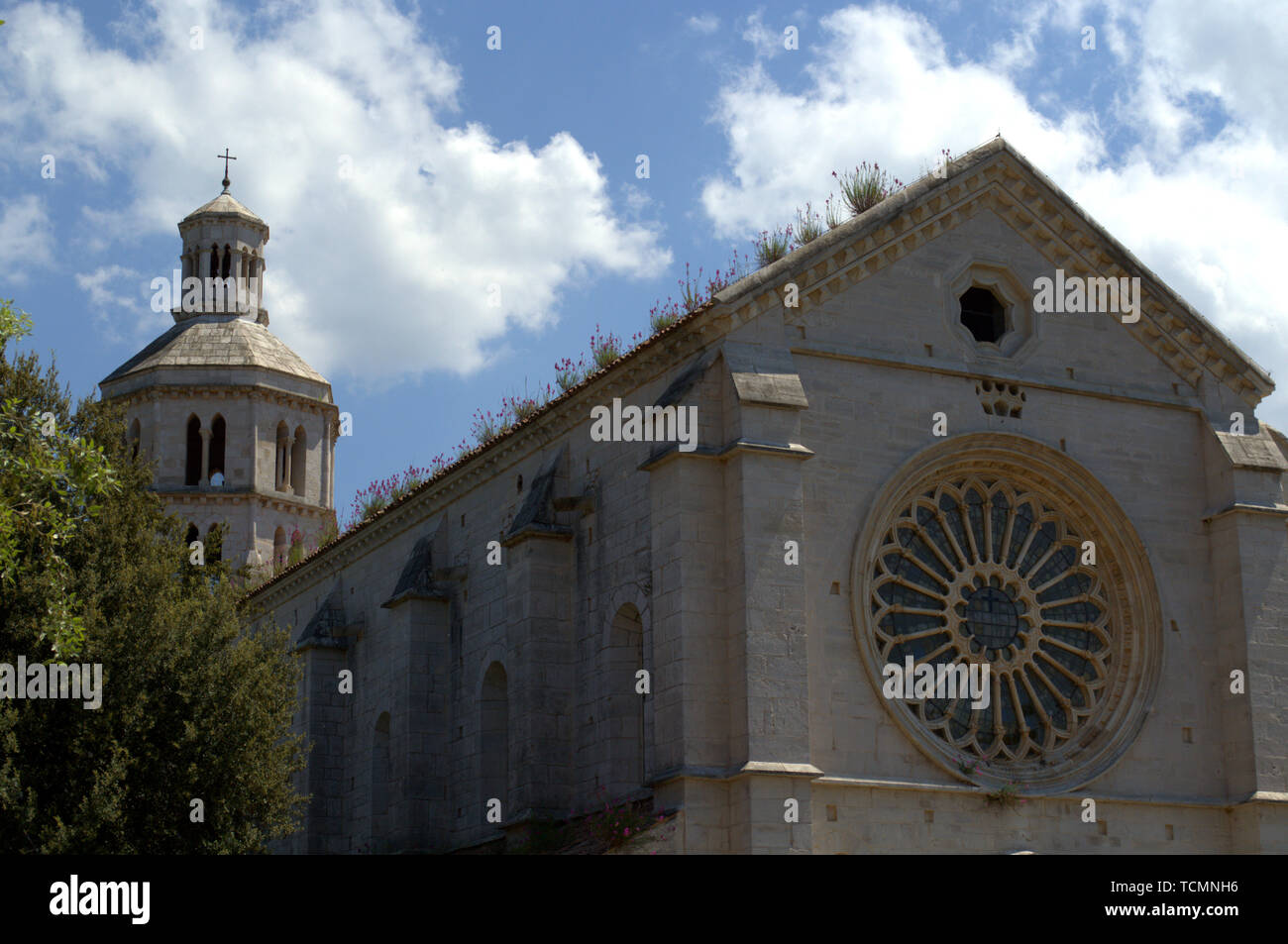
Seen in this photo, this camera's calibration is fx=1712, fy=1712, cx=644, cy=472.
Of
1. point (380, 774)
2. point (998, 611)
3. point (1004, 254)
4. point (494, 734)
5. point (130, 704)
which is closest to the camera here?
point (130, 704)

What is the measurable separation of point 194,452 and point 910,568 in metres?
27.9

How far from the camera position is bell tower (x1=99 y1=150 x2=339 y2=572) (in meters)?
47.1

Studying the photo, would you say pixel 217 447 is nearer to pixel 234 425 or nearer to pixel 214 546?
pixel 234 425

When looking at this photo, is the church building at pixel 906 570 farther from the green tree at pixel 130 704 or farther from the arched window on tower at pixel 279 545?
the arched window on tower at pixel 279 545

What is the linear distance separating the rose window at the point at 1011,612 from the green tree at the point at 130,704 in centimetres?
964

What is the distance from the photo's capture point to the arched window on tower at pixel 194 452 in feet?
156

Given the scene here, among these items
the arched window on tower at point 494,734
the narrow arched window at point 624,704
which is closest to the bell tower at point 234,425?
the arched window on tower at point 494,734

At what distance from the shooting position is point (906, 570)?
25312 mm

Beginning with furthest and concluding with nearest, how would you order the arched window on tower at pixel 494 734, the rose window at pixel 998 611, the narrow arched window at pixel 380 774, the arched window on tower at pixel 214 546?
the arched window on tower at pixel 214 546 < the narrow arched window at pixel 380 774 < the arched window on tower at pixel 494 734 < the rose window at pixel 998 611

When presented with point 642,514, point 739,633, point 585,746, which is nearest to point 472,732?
point 585,746

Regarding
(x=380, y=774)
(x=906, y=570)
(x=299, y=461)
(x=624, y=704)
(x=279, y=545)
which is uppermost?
(x=299, y=461)

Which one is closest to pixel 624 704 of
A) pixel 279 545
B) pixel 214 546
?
pixel 214 546

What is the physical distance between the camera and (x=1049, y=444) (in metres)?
26.3
